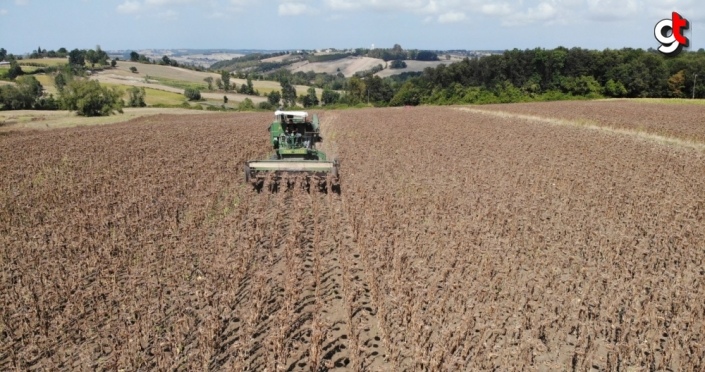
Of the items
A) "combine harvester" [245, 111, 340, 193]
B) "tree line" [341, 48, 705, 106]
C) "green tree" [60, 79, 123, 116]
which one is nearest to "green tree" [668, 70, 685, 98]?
"tree line" [341, 48, 705, 106]

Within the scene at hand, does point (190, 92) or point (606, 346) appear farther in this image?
point (190, 92)

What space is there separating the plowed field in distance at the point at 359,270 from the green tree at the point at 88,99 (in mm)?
37491

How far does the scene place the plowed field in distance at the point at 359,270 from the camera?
5.80m

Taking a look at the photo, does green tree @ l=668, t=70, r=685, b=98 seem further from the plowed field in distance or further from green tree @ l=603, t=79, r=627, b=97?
the plowed field in distance

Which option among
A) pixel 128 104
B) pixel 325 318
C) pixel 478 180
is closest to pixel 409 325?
Answer: pixel 325 318

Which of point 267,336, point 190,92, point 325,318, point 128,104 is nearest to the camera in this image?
point 267,336

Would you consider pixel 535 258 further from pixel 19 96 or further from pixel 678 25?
pixel 19 96

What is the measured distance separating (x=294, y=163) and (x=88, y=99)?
1758 inches

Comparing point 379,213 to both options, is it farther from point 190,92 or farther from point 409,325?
point 190,92

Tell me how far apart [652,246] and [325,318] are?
6854mm

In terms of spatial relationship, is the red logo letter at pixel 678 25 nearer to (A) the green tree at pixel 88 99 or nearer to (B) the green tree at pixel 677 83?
(B) the green tree at pixel 677 83

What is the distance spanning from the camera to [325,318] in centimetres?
662

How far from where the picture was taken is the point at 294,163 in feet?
44.0

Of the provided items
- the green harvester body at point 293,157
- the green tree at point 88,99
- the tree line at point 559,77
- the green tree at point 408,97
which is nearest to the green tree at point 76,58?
the green tree at point 88,99
